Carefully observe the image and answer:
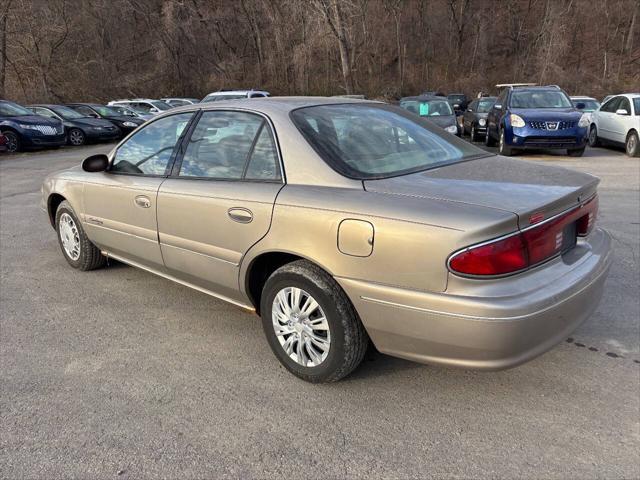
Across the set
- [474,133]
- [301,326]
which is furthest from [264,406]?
[474,133]

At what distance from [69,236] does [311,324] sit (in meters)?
3.25

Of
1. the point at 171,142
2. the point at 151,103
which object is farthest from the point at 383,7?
the point at 171,142

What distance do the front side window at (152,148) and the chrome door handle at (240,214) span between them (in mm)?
947

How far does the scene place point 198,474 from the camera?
2.38 m

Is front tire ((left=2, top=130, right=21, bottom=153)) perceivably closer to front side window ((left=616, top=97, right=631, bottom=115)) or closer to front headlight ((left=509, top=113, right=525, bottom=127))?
front headlight ((left=509, top=113, right=525, bottom=127))

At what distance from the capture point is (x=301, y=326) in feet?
9.86

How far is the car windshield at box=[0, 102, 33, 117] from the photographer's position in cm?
1619

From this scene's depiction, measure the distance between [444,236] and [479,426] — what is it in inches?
40.4

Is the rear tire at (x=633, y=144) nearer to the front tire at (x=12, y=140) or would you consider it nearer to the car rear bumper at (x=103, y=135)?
the car rear bumper at (x=103, y=135)

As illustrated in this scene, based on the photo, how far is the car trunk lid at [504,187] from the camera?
2539 millimetres

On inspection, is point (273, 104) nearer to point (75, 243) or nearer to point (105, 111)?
point (75, 243)

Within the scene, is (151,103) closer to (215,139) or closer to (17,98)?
(17,98)

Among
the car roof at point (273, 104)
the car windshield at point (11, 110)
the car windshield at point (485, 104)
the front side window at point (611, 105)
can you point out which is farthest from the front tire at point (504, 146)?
the car windshield at point (11, 110)

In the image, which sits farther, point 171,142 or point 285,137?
point 171,142
